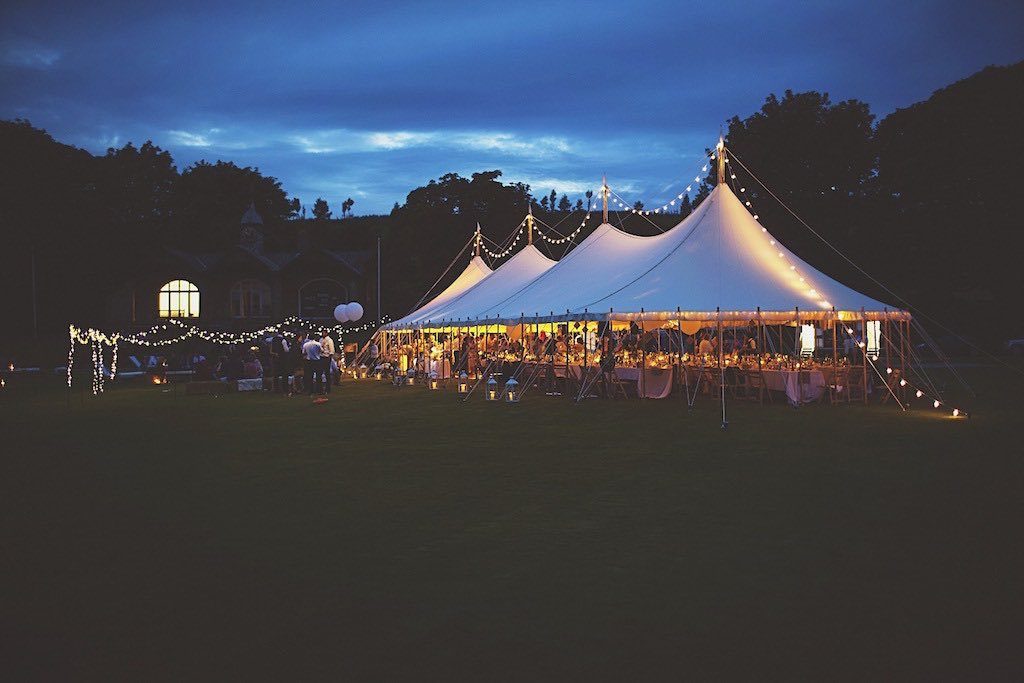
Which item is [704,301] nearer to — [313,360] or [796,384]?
[796,384]

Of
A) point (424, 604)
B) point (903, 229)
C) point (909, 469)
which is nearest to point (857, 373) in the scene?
point (909, 469)

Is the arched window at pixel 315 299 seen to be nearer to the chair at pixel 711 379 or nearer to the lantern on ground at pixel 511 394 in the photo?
the lantern on ground at pixel 511 394

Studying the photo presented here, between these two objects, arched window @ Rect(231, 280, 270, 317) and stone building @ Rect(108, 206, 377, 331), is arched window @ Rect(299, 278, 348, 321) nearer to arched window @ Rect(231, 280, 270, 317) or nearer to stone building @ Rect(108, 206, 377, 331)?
stone building @ Rect(108, 206, 377, 331)

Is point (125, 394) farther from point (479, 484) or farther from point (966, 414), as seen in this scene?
point (966, 414)

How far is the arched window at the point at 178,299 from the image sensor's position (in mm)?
42156

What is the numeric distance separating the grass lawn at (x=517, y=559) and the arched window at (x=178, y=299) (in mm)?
33520

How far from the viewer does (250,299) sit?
140 ft

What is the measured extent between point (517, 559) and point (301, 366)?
51.5 ft

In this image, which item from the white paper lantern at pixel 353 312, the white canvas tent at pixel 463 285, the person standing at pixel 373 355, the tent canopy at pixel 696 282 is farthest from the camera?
the white paper lantern at pixel 353 312

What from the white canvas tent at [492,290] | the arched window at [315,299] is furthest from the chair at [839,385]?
the arched window at [315,299]

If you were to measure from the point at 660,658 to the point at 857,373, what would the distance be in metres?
13.2

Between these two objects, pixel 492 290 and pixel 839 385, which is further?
pixel 492 290

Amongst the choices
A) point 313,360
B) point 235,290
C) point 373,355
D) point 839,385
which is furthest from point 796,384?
point 235,290

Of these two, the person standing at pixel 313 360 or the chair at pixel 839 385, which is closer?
the chair at pixel 839 385
